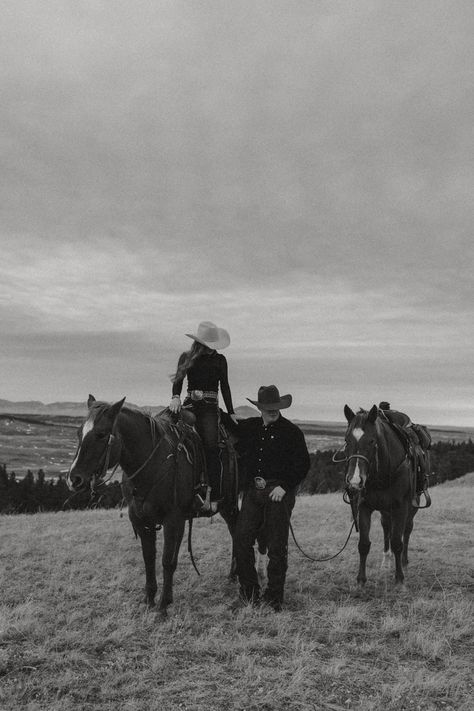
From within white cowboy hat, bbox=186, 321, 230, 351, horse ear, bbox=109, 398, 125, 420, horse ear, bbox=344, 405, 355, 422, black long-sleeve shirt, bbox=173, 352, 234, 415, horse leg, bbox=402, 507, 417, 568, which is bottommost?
horse leg, bbox=402, 507, 417, 568

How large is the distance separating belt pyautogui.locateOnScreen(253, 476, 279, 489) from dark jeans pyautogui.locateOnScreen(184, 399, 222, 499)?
565 mm

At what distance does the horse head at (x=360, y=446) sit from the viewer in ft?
21.7

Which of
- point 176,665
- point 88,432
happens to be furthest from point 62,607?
point 88,432

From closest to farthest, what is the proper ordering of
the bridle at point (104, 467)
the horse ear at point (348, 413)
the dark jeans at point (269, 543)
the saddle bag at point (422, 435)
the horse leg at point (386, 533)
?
the bridle at point (104, 467) < the dark jeans at point (269, 543) < the horse ear at point (348, 413) < the horse leg at point (386, 533) < the saddle bag at point (422, 435)

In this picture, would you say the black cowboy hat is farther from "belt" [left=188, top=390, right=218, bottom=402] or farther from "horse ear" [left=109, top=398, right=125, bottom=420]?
"horse ear" [left=109, top=398, right=125, bottom=420]

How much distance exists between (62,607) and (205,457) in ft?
8.11

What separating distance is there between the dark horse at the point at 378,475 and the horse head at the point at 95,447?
3.05 meters

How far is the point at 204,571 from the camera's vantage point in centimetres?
799

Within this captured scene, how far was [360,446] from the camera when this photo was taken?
6891 mm

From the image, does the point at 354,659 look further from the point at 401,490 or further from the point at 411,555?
the point at 411,555

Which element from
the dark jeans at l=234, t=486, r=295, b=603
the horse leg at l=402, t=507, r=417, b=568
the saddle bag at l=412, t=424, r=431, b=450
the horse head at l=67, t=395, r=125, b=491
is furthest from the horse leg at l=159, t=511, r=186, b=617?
the saddle bag at l=412, t=424, r=431, b=450

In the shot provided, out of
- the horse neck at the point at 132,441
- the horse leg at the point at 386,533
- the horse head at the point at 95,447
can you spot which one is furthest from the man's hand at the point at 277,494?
the horse leg at the point at 386,533

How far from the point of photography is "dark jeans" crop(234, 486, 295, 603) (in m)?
6.46

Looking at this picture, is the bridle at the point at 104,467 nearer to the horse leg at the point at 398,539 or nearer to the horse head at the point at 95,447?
the horse head at the point at 95,447
